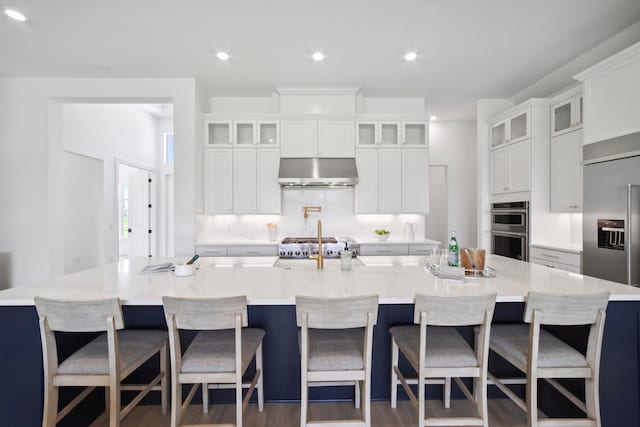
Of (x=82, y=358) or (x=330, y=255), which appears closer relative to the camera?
(x=82, y=358)

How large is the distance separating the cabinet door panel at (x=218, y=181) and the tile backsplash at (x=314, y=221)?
1.26ft

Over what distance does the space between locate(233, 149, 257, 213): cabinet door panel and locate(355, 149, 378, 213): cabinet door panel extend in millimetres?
Answer: 1526

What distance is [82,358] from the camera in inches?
59.7

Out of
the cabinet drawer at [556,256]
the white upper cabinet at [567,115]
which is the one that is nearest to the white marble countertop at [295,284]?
the cabinet drawer at [556,256]

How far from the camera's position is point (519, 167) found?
13.5 ft

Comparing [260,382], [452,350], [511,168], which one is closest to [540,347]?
[452,350]

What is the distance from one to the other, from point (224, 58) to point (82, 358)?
317 cm

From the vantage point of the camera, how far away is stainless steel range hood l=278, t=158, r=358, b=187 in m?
4.32

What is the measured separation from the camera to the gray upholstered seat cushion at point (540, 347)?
1.52 m

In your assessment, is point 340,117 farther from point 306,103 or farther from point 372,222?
point 372,222

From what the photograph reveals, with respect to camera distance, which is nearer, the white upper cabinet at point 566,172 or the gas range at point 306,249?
the white upper cabinet at point 566,172

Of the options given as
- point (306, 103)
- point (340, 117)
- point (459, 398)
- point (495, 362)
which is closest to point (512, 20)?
point (340, 117)

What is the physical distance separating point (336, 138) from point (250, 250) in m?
→ 2.00

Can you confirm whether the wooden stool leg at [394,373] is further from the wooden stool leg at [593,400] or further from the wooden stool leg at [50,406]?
the wooden stool leg at [50,406]
